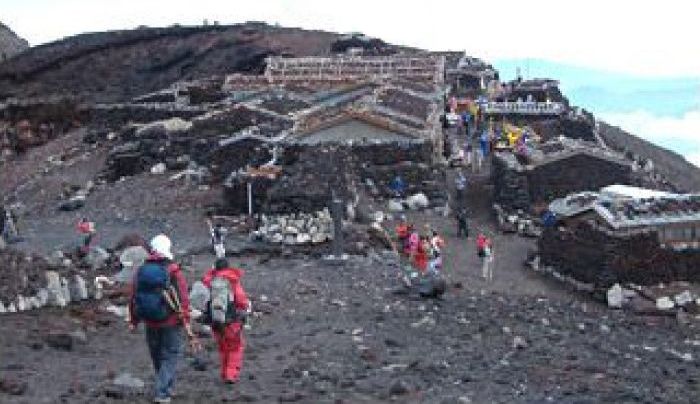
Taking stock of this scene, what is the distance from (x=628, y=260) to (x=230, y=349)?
1409cm

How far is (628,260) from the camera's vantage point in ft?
79.6

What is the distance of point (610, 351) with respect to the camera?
50.1 ft

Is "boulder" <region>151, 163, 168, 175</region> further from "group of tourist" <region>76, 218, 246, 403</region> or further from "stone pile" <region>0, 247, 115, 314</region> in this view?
"group of tourist" <region>76, 218, 246, 403</region>

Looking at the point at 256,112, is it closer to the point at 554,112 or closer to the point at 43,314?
the point at 554,112

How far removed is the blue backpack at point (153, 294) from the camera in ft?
34.4

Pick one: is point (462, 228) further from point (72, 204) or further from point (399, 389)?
point (399, 389)

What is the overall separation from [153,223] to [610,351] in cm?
1703

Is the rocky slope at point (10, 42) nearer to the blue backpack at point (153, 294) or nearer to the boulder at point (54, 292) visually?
the boulder at point (54, 292)

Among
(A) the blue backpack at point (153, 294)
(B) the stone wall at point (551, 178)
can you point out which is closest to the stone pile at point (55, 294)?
(A) the blue backpack at point (153, 294)

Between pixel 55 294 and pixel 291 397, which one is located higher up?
pixel 55 294

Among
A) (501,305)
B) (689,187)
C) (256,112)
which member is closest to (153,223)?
(256,112)

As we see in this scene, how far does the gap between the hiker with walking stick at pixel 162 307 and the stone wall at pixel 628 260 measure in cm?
1490

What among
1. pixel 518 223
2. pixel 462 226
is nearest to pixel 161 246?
pixel 462 226

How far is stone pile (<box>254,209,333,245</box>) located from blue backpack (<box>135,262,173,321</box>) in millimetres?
12648
